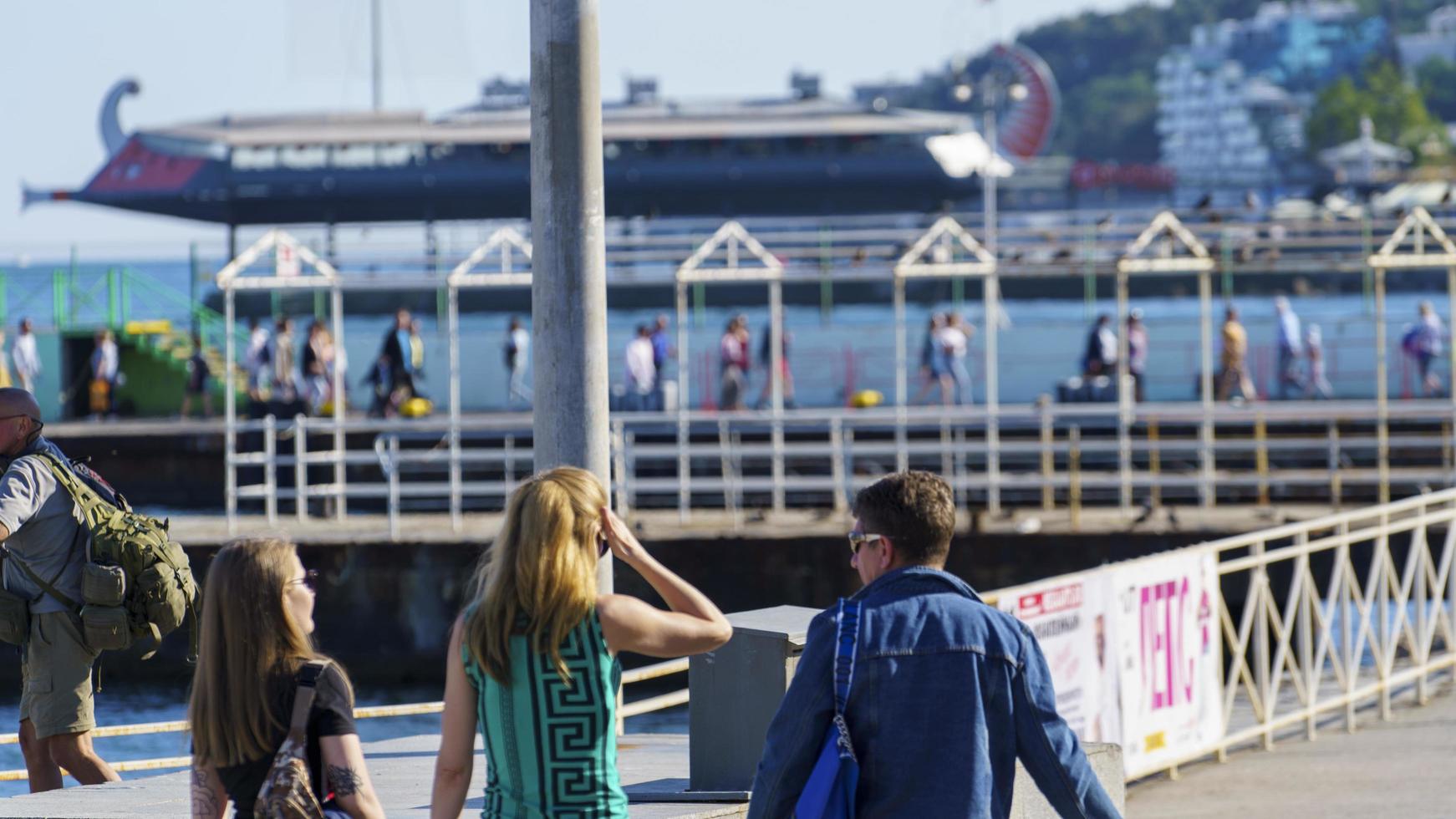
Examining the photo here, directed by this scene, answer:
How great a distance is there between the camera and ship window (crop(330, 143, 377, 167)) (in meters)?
67.8

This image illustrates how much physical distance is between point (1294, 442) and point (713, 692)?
16550mm

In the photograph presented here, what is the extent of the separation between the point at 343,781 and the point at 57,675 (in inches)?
116

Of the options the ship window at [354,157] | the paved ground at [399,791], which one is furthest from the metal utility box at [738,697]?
the ship window at [354,157]

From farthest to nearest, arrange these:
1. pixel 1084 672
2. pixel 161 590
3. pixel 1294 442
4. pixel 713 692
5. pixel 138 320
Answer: pixel 138 320 → pixel 1294 442 → pixel 1084 672 → pixel 161 590 → pixel 713 692

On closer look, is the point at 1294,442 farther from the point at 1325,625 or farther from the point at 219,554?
the point at 219,554

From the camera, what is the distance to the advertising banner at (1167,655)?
31.7ft

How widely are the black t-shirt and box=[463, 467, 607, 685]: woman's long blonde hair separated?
31cm

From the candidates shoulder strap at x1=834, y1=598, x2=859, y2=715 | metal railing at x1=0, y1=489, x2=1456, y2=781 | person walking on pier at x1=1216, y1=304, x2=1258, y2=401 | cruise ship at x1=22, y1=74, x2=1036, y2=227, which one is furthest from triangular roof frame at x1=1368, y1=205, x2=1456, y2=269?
cruise ship at x1=22, y1=74, x2=1036, y2=227

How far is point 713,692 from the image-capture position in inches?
229

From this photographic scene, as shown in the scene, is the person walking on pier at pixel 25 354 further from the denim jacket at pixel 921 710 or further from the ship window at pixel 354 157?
the ship window at pixel 354 157

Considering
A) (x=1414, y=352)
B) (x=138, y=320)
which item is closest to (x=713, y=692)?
(x=1414, y=352)

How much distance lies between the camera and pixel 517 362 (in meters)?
32.9

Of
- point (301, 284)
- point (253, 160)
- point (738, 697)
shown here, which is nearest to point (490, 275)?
point (301, 284)

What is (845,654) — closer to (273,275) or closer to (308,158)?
(273,275)
